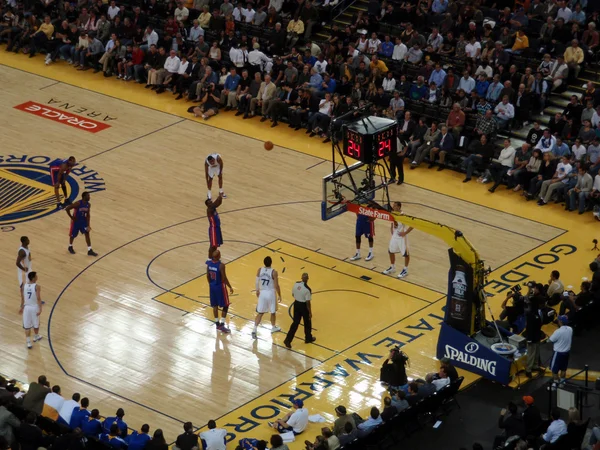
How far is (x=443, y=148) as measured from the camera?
1334 inches

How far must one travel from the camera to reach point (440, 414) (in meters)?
22.7

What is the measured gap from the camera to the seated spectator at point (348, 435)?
2098cm

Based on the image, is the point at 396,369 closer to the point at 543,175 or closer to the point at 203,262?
the point at 203,262

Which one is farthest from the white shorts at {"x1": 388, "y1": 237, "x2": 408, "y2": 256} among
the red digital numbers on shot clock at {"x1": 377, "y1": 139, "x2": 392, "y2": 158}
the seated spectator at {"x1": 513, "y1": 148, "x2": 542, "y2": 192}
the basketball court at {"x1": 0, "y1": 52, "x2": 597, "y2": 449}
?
the seated spectator at {"x1": 513, "y1": 148, "x2": 542, "y2": 192}

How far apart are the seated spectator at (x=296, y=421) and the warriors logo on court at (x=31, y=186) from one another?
11330 mm

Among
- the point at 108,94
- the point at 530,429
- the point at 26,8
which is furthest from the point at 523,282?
the point at 26,8

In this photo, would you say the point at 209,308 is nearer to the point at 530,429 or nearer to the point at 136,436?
the point at 136,436

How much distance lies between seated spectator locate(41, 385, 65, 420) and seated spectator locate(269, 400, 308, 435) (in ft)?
12.7

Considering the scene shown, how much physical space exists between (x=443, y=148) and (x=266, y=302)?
10.6 metres

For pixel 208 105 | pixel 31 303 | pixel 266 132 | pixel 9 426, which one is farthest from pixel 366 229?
pixel 208 105

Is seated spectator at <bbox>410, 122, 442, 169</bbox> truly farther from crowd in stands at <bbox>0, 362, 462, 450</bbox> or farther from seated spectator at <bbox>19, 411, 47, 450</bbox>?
seated spectator at <bbox>19, 411, 47, 450</bbox>

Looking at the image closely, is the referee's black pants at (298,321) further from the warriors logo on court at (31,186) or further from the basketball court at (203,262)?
the warriors logo on court at (31,186)

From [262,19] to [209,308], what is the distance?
17095 mm

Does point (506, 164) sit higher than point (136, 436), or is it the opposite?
point (506, 164)
